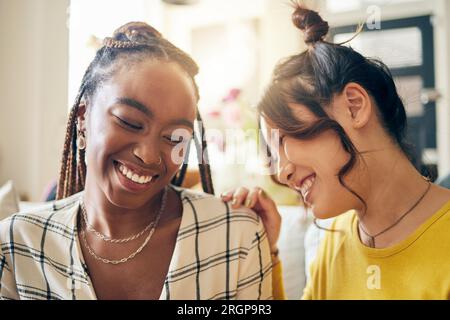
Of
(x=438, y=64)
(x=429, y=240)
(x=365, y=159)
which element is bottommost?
(x=429, y=240)

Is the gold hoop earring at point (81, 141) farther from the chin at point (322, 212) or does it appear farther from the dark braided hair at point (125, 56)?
the chin at point (322, 212)

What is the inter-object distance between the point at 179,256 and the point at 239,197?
0.41 feet

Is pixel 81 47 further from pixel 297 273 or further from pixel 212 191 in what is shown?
pixel 297 273

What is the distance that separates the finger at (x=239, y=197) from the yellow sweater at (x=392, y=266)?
0.13 metres

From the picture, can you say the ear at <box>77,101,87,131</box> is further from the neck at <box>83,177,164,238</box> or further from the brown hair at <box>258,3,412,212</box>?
the brown hair at <box>258,3,412,212</box>

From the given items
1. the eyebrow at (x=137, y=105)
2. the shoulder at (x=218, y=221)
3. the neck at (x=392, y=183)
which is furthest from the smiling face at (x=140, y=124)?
the neck at (x=392, y=183)

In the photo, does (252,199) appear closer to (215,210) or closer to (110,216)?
(215,210)

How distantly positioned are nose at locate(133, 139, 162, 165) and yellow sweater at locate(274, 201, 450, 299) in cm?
30

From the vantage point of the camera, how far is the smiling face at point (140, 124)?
51 cm

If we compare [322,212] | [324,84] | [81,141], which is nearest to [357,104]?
[324,84]

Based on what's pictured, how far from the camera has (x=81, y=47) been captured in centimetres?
57
